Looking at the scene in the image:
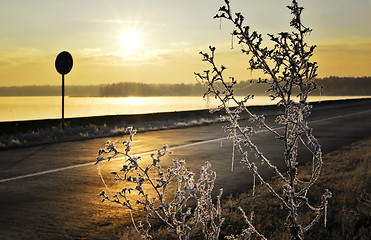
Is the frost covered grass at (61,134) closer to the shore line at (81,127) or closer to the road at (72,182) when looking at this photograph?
the shore line at (81,127)

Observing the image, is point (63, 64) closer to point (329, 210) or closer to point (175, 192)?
point (329, 210)

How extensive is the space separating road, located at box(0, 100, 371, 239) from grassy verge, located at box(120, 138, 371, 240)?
0.66 metres

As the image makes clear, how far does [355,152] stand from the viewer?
1284 centimetres

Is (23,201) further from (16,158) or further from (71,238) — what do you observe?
(16,158)

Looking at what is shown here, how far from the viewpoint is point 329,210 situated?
6676 mm

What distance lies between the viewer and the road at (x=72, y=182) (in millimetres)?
5785

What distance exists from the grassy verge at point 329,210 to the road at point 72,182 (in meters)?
0.66

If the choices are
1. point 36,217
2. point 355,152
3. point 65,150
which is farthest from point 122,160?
point 355,152

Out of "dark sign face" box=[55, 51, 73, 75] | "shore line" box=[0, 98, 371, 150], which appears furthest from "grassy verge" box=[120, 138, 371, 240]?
"dark sign face" box=[55, 51, 73, 75]

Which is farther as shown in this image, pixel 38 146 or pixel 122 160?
pixel 38 146

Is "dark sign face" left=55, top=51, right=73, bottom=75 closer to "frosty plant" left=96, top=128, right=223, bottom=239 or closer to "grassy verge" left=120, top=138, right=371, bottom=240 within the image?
"grassy verge" left=120, top=138, right=371, bottom=240

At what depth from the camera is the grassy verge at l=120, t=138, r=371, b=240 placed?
18.5 ft

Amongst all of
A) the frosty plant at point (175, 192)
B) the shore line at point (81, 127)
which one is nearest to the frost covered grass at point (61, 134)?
the shore line at point (81, 127)

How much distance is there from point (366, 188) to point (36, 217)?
232 inches
